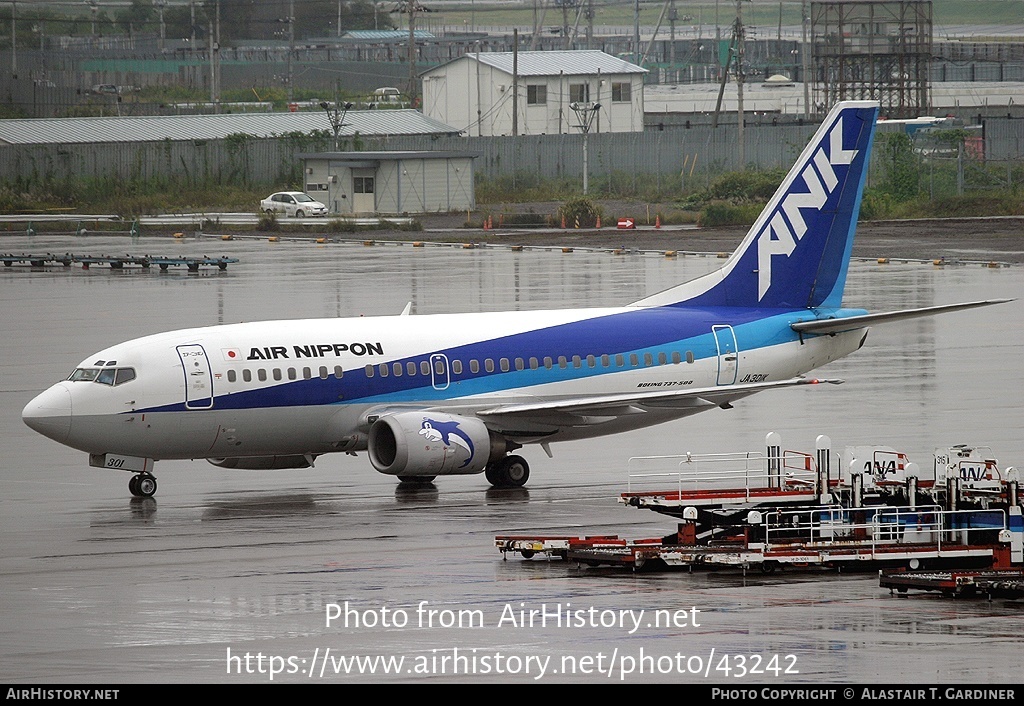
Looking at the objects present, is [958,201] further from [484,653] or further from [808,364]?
[484,653]

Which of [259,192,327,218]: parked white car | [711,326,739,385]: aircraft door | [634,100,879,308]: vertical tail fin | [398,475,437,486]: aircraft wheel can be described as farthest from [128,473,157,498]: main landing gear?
[259,192,327,218]: parked white car

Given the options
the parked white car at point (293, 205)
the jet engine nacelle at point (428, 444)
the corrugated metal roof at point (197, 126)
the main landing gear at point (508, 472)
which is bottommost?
the main landing gear at point (508, 472)

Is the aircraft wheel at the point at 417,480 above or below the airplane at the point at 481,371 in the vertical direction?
below

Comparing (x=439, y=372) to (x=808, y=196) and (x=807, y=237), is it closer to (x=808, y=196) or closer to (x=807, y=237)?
(x=807, y=237)

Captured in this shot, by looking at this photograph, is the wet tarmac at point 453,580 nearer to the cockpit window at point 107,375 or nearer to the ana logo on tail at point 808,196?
the cockpit window at point 107,375

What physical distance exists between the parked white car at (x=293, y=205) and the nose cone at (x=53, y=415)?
83.5 m

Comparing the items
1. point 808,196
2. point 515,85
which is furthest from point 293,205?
point 808,196

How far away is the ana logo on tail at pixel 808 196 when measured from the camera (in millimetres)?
37188

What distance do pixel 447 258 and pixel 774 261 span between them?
49677mm

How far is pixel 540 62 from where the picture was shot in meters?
153

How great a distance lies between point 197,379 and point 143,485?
2.33 m

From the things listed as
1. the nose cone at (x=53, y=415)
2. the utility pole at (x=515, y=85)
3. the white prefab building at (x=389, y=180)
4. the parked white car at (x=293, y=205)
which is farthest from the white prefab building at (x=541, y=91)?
the nose cone at (x=53, y=415)

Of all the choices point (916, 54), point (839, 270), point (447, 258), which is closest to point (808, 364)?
point (839, 270)

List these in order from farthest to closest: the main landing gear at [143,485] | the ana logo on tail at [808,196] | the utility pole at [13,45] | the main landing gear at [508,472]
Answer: the utility pole at [13,45] < the ana logo on tail at [808,196] < the main landing gear at [508,472] < the main landing gear at [143,485]
